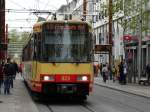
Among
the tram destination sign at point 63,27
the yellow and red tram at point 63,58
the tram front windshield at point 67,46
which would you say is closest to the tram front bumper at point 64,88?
the yellow and red tram at point 63,58

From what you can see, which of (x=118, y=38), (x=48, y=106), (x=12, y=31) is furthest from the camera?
(x=12, y=31)

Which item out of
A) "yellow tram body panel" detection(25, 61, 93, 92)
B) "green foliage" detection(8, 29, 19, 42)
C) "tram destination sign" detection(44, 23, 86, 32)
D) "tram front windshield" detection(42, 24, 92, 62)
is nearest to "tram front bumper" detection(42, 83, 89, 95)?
"yellow tram body panel" detection(25, 61, 93, 92)

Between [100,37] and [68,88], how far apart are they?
221ft

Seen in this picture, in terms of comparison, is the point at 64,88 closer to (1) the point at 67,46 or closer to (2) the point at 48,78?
(2) the point at 48,78

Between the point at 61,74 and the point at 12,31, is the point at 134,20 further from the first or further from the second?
the point at 12,31

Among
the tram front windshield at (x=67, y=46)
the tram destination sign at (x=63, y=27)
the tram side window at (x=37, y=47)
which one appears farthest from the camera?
the tram destination sign at (x=63, y=27)

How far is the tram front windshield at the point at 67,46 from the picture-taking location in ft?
81.7

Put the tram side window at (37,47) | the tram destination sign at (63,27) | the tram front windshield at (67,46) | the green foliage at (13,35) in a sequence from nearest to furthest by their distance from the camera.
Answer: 1. the tram front windshield at (67,46)
2. the tram side window at (37,47)
3. the tram destination sign at (63,27)
4. the green foliage at (13,35)

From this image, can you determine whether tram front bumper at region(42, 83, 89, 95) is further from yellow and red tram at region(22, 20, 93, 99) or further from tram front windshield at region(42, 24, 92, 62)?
tram front windshield at region(42, 24, 92, 62)

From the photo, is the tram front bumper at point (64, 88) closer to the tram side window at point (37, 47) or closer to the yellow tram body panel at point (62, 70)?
the yellow tram body panel at point (62, 70)

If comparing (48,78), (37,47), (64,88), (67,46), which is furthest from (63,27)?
(64,88)

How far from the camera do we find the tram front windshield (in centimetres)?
2489

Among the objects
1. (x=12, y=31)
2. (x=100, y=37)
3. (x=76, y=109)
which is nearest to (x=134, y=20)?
(x=76, y=109)

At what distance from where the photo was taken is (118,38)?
257 feet
